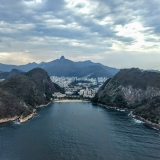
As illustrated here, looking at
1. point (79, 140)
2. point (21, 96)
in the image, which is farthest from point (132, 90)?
point (79, 140)

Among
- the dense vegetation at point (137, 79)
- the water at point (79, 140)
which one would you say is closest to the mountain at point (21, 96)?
the water at point (79, 140)

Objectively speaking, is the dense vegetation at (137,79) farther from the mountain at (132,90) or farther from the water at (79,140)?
the water at (79,140)

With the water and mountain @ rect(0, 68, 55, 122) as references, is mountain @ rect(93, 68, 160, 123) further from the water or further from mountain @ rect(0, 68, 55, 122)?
mountain @ rect(0, 68, 55, 122)

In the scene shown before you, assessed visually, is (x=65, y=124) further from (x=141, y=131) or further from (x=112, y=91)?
(x=112, y=91)

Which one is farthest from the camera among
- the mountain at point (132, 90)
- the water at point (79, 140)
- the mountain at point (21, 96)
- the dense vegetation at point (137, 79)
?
the dense vegetation at point (137, 79)

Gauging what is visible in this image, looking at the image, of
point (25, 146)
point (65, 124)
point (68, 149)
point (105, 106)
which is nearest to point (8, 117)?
point (65, 124)

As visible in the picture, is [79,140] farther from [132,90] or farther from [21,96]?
[132,90]
